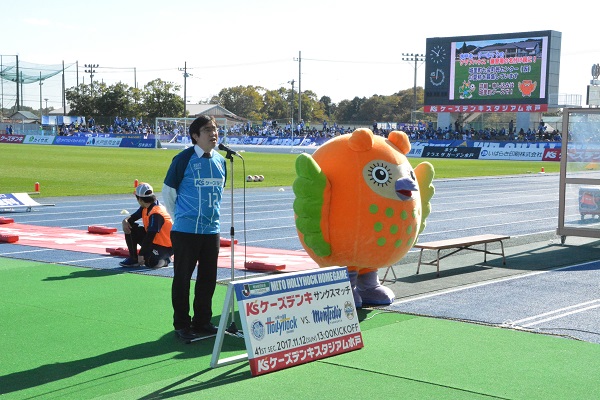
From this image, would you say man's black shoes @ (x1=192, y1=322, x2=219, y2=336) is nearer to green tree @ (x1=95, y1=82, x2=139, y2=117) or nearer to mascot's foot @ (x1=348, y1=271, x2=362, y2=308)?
mascot's foot @ (x1=348, y1=271, x2=362, y2=308)

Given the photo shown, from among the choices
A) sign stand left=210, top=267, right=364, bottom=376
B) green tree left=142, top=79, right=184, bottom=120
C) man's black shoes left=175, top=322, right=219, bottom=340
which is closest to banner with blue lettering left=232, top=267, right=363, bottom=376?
sign stand left=210, top=267, right=364, bottom=376

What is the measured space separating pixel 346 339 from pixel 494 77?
5910 cm

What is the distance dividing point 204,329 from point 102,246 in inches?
263

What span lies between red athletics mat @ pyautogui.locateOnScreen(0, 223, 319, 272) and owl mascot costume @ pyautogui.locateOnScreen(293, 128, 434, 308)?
2.65 metres

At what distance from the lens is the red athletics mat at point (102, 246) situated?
12102 mm

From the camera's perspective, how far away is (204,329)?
7.68 metres

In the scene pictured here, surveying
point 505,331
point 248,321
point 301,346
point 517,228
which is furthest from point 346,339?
point 517,228

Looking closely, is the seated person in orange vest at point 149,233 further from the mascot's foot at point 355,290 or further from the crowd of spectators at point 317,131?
the crowd of spectators at point 317,131

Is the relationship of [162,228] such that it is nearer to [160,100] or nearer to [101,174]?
[101,174]

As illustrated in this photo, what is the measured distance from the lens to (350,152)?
28.8 ft

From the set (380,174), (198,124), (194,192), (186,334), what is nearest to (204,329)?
(186,334)

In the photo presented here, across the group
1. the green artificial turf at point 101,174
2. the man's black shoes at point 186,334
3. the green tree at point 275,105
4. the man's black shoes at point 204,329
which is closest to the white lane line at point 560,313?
the man's black shoes at point 204,329

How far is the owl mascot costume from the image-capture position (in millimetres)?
8570

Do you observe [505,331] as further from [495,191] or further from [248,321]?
[495,191]
